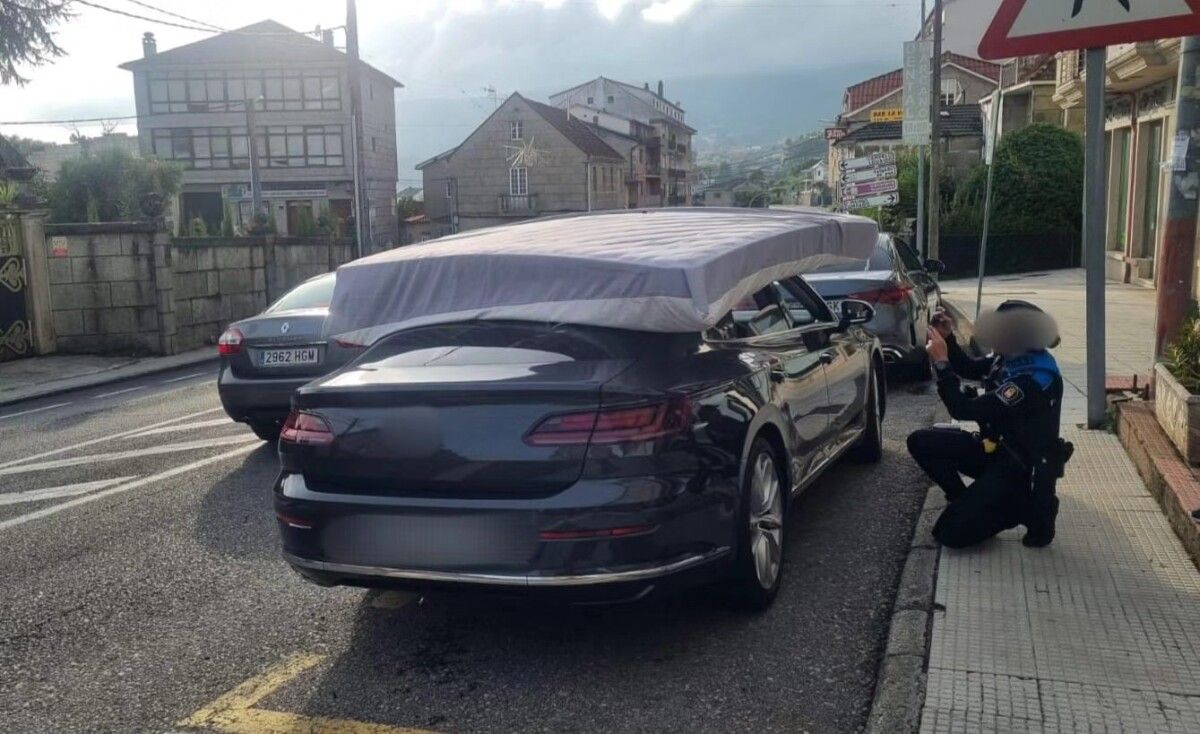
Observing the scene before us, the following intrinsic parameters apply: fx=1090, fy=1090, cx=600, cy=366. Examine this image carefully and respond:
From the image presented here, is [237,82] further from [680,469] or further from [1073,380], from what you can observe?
[680,469]

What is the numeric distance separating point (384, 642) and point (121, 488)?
148 inches

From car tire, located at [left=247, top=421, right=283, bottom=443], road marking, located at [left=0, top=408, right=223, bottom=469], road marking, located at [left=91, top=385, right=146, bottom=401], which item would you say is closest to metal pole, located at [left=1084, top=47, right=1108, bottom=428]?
car tire, located at [left=247, top=421, right=283, bottom=443]

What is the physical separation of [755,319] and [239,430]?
5903 millimetres

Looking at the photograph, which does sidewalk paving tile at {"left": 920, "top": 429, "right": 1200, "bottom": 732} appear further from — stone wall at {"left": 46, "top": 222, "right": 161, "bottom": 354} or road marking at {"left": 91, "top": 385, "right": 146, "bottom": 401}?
stone wall at {"left": 46, "top": 222, "right": 161, "bottom": 354}

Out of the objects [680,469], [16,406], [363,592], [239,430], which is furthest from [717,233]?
[16,406]

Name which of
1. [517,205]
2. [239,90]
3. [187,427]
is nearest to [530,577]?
[187,427]

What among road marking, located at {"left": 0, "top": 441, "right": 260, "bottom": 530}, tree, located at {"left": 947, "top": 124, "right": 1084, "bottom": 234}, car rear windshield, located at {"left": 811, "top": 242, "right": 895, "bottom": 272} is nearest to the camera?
road marking, located at {"left": 0, "top": 441, "right": 260, "bottom": 530}

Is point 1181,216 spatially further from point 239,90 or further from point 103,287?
point 239,90

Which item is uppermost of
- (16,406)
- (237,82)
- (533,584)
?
(237,82)

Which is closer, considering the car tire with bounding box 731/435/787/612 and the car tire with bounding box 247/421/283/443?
the car tire with bounding box 731/435/787/612

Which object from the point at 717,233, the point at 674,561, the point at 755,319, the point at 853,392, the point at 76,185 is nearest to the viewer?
the point at 674,561

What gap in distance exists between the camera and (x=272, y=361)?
8.41 m

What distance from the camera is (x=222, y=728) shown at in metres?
3.81

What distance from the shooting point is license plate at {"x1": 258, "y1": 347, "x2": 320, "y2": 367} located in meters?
8.33
